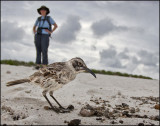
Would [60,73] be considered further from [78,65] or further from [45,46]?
[45,46]

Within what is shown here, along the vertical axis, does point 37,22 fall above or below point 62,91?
above

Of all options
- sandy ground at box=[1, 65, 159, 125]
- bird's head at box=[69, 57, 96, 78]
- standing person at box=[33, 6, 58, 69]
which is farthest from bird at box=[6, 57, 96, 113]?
standing person at box=[33, 6, 58, 69]

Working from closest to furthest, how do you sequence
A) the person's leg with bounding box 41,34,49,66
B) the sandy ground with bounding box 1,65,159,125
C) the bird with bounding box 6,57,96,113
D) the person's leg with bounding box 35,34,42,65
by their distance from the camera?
the sandy ground with bounding box 1,65,159,125, the bird with bounding box 6,57,96,113, the person's leg with bounding box 41,34,49,66, the person's leg with bounding box 35,34,42,65

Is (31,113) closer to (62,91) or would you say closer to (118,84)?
(62,91)

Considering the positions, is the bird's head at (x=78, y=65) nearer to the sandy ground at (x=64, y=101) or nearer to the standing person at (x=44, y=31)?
the sandy ground at (x=64, y=101)

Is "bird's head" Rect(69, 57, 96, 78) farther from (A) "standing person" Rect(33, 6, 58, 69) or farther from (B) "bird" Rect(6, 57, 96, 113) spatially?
(A) "standing person" Rect(33, 6, 58, 69)

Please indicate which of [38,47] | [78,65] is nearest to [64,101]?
[78,65]

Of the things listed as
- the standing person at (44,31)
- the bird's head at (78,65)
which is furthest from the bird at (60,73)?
the standing person at (44,31)

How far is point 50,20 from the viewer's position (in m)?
10.8

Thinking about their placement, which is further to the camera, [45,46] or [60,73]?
[45,46]

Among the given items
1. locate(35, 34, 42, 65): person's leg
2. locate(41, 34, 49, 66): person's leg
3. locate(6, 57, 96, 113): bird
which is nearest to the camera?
locate(6, 57, 96, 113): bird

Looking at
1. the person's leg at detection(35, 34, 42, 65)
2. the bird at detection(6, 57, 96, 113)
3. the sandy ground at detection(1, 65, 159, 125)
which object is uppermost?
the person's leg at detection(35, 34, 42, 65)

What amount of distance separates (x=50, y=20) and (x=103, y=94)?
4.63 meters

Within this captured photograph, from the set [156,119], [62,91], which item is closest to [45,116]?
[156,119]
